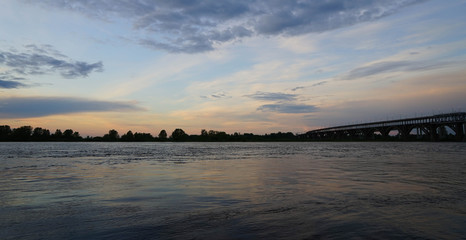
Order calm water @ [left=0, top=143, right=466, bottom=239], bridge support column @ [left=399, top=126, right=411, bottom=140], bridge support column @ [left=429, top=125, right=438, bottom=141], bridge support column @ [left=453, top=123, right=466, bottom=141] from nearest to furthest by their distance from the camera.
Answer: calm water @ [left=0, top=143, right=466, bottom=239] → bridge support column @ [left=453, top=123, right=466, bottom=141] → bridge support column @ [left=429, top=125, right=438, bottom=141] → bridge support column @ [left=399, top=126, right=411, bottom=140]

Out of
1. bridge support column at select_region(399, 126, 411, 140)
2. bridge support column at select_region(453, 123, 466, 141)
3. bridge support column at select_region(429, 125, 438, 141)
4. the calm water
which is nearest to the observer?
the calm water

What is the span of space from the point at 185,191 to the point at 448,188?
12.2m

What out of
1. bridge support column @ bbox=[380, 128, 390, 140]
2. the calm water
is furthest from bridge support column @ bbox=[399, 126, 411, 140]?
the calm water

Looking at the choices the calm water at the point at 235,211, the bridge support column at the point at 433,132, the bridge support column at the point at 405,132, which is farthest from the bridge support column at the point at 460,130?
the calm water at the point at 235,211

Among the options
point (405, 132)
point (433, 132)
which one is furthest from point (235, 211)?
point (405, 132)

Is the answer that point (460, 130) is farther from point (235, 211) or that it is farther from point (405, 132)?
point (235, 211)

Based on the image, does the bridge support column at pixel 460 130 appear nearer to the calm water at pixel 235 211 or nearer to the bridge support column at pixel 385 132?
the bridge support column at pixel 385 132

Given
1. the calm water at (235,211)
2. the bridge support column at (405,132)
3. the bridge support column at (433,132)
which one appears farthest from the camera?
the bridge support column at (405,132)

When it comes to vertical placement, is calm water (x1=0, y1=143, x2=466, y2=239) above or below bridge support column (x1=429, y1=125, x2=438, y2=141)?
below

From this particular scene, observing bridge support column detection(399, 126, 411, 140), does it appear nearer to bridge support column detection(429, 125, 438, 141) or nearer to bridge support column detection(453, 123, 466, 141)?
bridge support column detection(429, 125, 438, 141)

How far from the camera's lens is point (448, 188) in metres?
13.9

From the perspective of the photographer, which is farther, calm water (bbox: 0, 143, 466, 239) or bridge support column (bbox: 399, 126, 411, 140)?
bridge support column (bbox: 399, 126, 411, 140)

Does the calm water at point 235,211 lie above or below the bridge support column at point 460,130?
below

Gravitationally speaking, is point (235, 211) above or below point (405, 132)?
below
